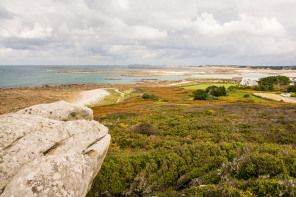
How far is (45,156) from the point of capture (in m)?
5.10

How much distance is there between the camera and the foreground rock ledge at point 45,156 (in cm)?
445

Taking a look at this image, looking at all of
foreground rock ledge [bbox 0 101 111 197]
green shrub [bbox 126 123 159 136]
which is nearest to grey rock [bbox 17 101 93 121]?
foreground rock ledge [bbox 0 101 111 197]

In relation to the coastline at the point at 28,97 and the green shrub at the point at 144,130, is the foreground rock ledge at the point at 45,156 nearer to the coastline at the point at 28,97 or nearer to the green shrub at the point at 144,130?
the green shrub at the point at 144,130

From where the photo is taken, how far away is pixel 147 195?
22.4ft

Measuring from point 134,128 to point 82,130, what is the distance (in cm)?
868

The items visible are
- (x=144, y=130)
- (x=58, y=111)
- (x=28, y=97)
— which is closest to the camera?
(x=58, y=111)

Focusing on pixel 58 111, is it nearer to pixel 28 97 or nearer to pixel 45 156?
pixel 45 156

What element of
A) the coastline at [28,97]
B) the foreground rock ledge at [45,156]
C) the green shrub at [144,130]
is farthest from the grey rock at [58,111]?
the coastline at [28,97]

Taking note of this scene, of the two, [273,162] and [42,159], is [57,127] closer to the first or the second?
[42,159]

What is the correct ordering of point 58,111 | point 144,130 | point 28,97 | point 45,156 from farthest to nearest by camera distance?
point 28,97 < point 144,130 < point 58,111 < point 45,156

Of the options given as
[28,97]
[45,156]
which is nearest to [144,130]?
[45,156]

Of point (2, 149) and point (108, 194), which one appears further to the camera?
point (108, 194)

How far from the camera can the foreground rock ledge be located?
14.6 feet

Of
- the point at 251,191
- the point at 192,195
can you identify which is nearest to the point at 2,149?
the point at 192,195
